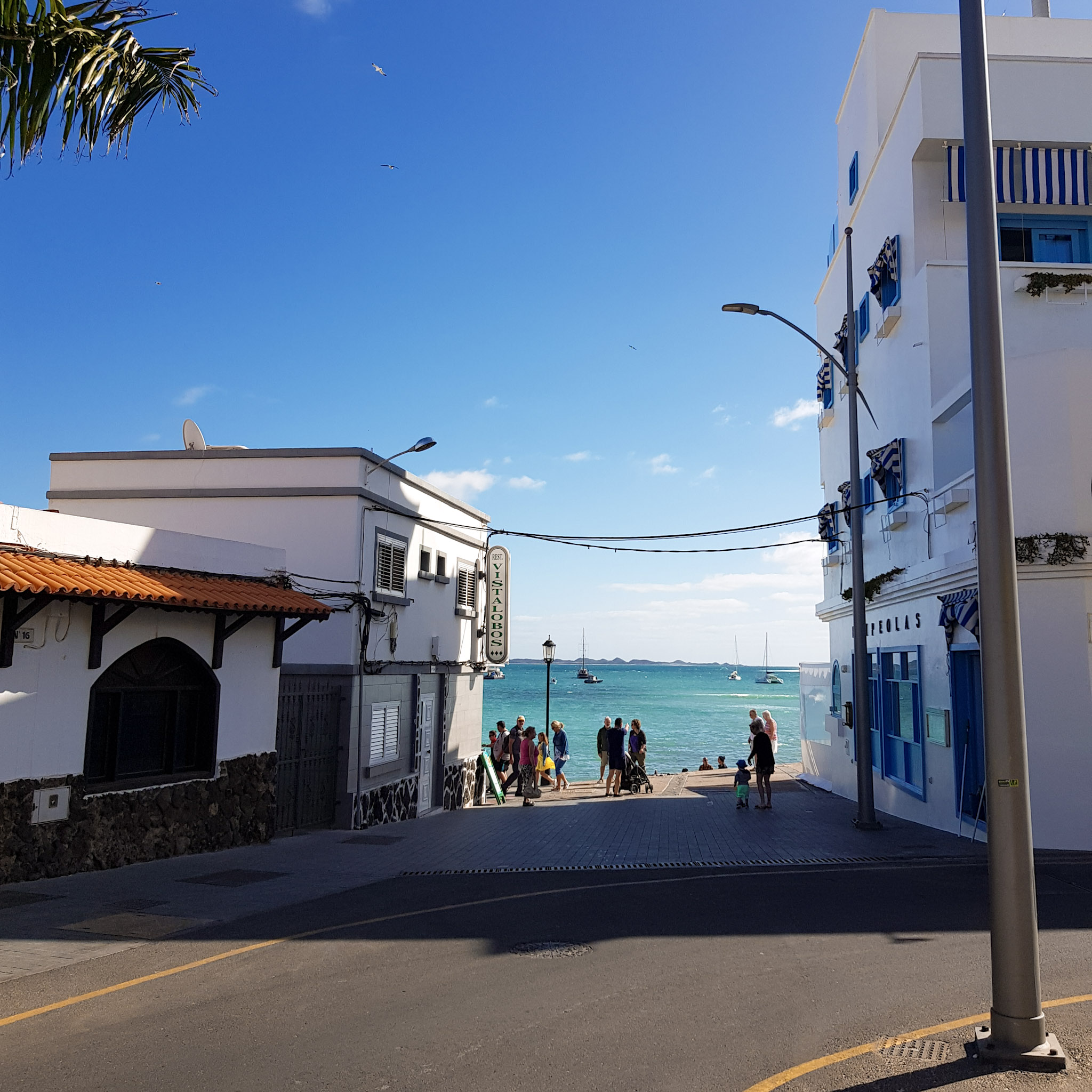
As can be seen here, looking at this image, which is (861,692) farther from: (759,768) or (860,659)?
(759,768)

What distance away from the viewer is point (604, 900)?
10469 mm

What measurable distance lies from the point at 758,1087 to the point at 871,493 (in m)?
19.3

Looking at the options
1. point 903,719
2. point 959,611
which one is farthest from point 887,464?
point 959,611

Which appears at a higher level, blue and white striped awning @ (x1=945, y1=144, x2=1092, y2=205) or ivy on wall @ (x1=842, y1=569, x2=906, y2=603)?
blue and white striped awning @ (x1=945, y1=144, x2=1092, y2=205)

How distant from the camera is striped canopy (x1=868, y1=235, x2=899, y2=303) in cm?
2077

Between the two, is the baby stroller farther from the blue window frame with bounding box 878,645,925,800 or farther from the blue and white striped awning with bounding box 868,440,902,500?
the blue and white striped awning with bounding box 868,440,902,500

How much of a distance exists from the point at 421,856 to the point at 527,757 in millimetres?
10854

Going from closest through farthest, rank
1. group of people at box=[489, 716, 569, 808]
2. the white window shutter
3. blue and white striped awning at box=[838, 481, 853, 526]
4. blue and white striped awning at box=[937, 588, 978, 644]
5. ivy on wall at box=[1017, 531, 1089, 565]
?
ivy on wall at box=[1017, 531, 1089, 565] → blue and white striped awning at box=[937, 588, 978, 644] → the white window shutter → blue and white striped awning at box=[838, 481, 853, 526] → group of people at box=[489, 716, 569, 808]

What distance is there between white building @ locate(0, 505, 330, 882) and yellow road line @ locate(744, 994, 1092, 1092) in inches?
338

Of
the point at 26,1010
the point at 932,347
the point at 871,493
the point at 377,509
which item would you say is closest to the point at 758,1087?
the point at 26,1010

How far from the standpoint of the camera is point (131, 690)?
13.0 metres

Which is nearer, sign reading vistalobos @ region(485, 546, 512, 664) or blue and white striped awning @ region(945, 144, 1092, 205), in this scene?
blue and white striped awning @ region(945, 144, 1092, 205)

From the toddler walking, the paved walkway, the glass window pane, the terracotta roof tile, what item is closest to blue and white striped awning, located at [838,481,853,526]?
the toddler walking

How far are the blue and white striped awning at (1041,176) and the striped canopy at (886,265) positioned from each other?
61.0 inches
